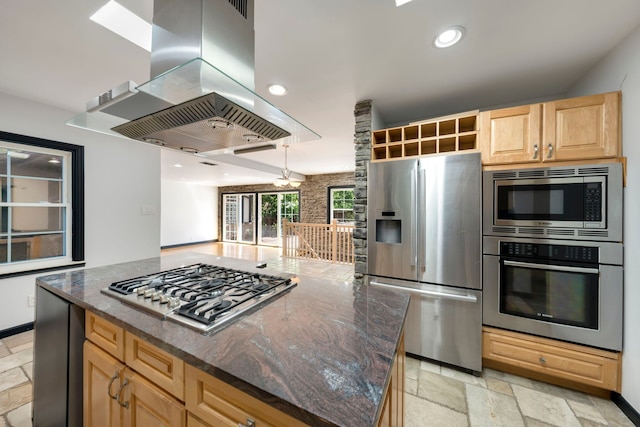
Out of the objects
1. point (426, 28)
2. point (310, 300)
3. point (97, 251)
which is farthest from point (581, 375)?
point (97, 251)

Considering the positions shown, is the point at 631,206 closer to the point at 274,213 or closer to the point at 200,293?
the point at 200,293

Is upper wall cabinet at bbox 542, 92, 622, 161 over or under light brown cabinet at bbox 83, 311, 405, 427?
over

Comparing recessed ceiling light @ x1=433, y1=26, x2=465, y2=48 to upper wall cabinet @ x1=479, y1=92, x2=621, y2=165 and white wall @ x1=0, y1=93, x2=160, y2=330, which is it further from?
white wall @ x1=0, y1=93, x2=160, y2=330

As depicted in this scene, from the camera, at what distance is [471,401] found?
68.4 inches

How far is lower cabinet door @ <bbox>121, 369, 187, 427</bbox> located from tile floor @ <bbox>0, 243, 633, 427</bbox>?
1.32 m

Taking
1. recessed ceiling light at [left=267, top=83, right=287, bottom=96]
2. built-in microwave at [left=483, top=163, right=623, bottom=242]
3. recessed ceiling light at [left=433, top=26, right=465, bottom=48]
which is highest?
recessed ceiling light at [left=267, top=83, right=287, bottom=96]

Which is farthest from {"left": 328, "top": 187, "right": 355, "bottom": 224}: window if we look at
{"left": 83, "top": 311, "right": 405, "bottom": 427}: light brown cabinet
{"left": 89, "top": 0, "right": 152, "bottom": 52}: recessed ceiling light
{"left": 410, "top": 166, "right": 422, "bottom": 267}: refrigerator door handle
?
{"left": 83, "top": 311, "right": 405, "bottom": 427}: light brown cabinet

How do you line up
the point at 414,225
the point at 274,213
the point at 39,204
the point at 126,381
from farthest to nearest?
the point at 274,213, the point at 39,204, the point at 414,225, the point at 126,381

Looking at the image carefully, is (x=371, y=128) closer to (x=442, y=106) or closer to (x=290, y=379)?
(x=442, y=106)

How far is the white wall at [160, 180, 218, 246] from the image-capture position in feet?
27.4

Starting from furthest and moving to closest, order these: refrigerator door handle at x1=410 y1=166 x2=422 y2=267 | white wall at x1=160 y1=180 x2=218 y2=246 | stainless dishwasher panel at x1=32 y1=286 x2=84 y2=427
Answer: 1. white wall at x1=160 y1=180 x2=218 y2=246
2. refrigerator door handle at x1=410 y1=166 x2=422 y2=267
3. stainless dishwasher panel at x1=32 y1=286 x2=84 y2=427

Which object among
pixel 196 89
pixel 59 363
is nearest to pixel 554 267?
pixel 196 89

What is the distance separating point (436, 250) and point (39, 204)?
4173 mm

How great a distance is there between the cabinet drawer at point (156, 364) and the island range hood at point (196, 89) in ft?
2.99
